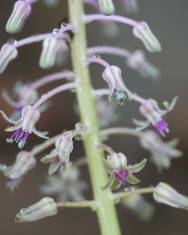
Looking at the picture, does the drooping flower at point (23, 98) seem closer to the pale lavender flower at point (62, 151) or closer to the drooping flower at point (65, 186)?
the pale lavender flower at point (62, 151)

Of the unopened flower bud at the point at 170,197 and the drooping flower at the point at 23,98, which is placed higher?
the drooping flower at the point at 23,98

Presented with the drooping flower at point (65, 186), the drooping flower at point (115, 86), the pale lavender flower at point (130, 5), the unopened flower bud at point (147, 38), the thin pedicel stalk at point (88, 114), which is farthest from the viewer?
the drooping flower at point (65, 186)

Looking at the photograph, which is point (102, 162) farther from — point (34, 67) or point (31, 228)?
point (34, 67)

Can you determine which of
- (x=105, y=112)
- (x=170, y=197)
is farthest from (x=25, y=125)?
(x=105, y=112)

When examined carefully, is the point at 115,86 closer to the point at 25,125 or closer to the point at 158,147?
the point at 25,125

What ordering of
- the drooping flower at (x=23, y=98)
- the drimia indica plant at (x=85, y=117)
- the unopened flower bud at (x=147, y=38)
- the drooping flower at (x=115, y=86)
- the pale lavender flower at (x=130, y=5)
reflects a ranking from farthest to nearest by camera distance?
the drooping flower at (x=23, y=98)
the pale lavender flower at (x=130, y=5)
the unopened flower bud at (x=147, y=38)
the drimia indica plant at (x=85, y=117)
the drooping flower at (x=115, y=86)

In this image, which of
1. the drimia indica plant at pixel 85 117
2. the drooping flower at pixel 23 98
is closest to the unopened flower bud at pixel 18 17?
the drimia indica plant at pixel 85 117
